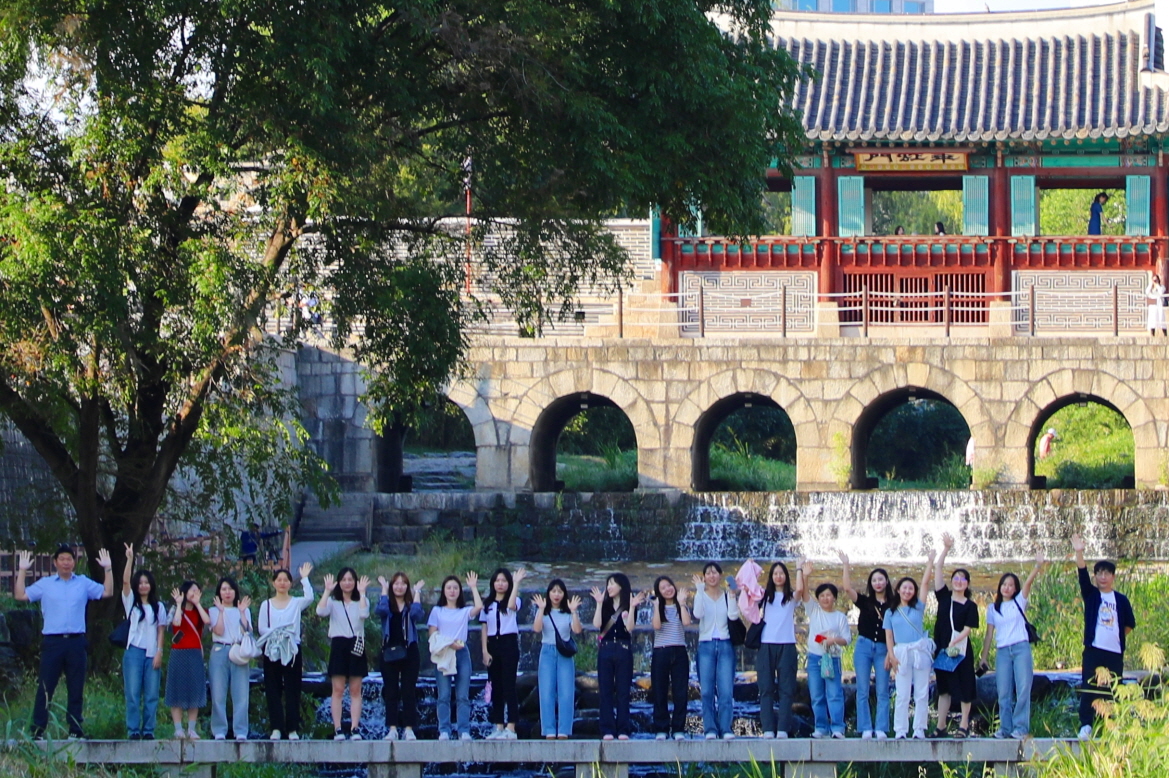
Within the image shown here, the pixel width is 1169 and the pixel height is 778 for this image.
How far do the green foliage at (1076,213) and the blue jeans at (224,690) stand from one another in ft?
122

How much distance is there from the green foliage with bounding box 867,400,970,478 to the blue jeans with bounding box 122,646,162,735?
29.7 meters

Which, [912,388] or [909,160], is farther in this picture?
[909,160]

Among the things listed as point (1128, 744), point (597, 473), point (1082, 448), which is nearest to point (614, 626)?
point (1128, 744)

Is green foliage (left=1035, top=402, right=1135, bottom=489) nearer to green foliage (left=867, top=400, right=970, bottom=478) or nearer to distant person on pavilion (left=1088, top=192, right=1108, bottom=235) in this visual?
green foliage (left=867, top=400, right=970, bottom=478)

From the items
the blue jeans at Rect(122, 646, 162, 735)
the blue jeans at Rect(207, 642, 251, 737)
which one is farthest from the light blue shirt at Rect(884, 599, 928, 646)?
the blue jeans at Rect(122, 646, 162, 735)

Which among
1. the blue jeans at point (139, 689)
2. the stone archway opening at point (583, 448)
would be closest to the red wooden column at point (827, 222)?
the stone archway opening at point (583, 448)

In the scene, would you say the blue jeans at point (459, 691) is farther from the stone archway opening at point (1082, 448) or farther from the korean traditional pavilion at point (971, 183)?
the korean traditional pavilion at point (971, 183)

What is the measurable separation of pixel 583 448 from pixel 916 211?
19.4 metres

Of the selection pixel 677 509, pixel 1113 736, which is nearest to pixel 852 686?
pixel 1113 736

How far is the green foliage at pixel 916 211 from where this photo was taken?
51438 millimetres

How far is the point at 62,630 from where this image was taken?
1200 cm

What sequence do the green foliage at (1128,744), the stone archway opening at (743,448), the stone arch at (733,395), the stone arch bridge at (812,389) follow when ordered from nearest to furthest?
the green foliage at (1128,744), the stone arch bridge at (812,389), the stone arch at (733,395), the stone archway opening at (743,448)

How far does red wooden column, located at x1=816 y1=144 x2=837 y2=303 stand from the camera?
29953mm

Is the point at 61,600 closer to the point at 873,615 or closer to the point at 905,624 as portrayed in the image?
the point at 873,615
